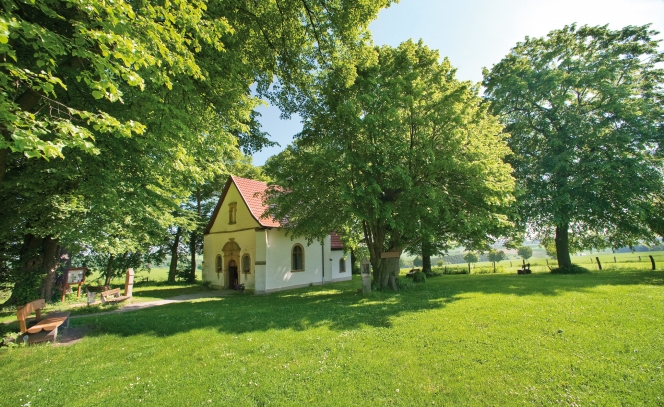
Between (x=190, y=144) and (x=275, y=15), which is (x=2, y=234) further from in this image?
(x=275, y=15)

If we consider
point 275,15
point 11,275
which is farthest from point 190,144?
point 11,275

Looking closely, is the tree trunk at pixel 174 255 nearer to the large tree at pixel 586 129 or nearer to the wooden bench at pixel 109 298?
the wooden bench at pixel 109 298

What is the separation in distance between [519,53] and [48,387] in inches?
1195

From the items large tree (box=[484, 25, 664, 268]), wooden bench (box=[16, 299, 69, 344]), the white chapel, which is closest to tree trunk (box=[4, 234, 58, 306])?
wooden bench (box=[16, 299, 69, 344])

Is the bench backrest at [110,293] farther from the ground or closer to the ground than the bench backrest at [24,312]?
closer to the ground

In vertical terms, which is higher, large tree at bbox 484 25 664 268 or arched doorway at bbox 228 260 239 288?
large tree at bbox 484 25 664 268

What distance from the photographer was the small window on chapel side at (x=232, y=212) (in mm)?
21500

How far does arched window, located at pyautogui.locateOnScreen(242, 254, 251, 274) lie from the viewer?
19922 millimetres

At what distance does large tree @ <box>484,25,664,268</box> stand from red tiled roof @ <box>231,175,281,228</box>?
56.7 ft

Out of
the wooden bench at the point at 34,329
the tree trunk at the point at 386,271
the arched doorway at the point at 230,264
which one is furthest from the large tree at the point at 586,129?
the wooden bench at the point at 34,329

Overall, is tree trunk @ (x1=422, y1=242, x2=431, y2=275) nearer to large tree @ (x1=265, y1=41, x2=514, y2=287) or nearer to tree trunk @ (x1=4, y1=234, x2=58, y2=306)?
large tree @ (x1=265, y1=41, x2=514, y2=287)

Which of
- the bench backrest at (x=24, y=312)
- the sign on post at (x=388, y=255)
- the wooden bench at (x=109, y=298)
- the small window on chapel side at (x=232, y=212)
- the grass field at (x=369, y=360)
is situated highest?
the small window on chapel side at (x=232, y=212)

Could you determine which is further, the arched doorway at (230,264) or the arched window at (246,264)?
the arched doorway at (230,264)

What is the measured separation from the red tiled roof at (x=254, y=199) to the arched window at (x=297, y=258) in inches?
92.9
